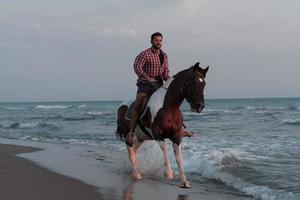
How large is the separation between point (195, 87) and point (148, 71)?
1.52m

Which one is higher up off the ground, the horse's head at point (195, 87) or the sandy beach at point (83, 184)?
the horse's head at point (195, 87)

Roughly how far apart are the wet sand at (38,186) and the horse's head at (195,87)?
1.84m

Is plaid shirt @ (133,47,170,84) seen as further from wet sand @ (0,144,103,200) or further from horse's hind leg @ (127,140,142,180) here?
wet sand @ (0,144,103,200)

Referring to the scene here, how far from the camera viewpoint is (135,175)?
855 centimetres

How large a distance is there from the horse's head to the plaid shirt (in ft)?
3.86

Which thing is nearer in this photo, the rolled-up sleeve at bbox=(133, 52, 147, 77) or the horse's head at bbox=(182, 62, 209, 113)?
the horse's head at bbox=(182, 62, 209, 113)

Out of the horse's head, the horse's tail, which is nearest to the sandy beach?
the horse's tail

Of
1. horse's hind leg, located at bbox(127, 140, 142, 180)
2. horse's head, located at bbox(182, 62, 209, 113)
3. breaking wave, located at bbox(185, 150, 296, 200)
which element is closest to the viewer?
horse's head, located at bbox(182, 62, 209, 113)

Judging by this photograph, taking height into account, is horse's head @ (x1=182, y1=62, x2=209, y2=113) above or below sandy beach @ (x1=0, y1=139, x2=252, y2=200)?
above

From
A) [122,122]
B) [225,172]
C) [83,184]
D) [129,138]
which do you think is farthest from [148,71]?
[225,172]

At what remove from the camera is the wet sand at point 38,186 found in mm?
6387

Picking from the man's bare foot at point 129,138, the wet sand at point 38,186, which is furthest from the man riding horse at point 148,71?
the wet sand at point 38,186

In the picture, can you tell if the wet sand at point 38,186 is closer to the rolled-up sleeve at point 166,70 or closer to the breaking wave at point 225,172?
the rolled-up sleeve at point 166,70

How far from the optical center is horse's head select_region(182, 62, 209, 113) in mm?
6637
